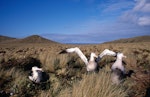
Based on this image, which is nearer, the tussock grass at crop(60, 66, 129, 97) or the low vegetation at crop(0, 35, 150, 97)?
the tussock grass at crop(60, 66, 129, 97)

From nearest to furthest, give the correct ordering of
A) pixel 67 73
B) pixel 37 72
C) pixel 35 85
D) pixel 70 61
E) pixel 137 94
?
pixel 137 94 < pixel 35 85 < pixel 37 72 < pixel 67 73 < pixel 70 61

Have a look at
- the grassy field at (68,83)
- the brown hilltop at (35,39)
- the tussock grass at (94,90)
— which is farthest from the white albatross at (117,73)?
the brown hilltop at (35,39)

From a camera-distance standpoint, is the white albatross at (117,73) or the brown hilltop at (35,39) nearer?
the white albatross at (117,73)

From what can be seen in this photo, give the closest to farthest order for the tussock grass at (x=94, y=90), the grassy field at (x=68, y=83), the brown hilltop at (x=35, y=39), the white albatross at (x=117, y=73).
Result: the tussock grass at (x=94, y=90)
the grassy field at (x=68, y=83)
the white albatross at (x=117, y=73)
the brown hilltop at (x=35, y=39)

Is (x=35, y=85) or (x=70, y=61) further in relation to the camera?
(x=70, y=61)

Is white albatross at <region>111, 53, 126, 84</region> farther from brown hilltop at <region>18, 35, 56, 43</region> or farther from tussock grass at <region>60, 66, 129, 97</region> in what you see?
brown hilltop at <region>18, 35, 56, 43</region>

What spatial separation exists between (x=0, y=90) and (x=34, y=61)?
3.71 meters

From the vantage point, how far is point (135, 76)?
630cm

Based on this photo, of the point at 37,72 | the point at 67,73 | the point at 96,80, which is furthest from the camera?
the point at 67,73

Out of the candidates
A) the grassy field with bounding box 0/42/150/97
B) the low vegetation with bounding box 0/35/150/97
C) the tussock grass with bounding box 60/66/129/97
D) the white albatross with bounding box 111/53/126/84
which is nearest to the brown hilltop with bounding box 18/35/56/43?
the grassy field with bounding box 0/42/150/97

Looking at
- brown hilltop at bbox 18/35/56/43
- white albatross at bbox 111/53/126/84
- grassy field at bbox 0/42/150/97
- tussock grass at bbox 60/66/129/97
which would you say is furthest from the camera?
brown hilltop at bbox 18/35/56/43

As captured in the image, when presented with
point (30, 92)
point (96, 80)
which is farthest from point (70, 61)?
point (96, 80)

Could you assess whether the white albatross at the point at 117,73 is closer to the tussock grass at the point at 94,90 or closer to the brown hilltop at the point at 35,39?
the tussock grass at the point at 94,90

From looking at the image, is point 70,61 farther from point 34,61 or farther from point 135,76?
point 135,76
